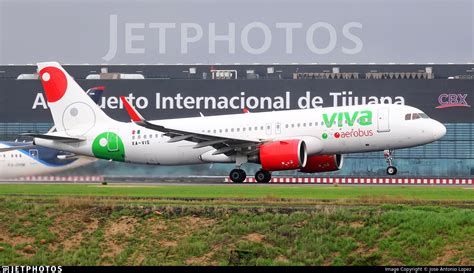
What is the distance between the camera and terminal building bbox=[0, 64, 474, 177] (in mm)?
89125

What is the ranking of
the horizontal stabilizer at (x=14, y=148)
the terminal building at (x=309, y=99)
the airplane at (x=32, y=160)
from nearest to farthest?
the airplane at (x=32, y=160) < the horizontal stabilizer at (x=14, y=148) < the terminal building at (x=309, y=99)

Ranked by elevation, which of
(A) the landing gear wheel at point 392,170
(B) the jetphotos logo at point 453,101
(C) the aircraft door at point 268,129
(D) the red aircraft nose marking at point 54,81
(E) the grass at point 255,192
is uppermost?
(B) the jetphotos logo at point 453,101

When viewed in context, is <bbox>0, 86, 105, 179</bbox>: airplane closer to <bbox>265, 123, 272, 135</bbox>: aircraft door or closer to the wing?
the wing

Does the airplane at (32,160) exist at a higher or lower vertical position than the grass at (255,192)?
higher

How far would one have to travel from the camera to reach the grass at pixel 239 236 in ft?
106

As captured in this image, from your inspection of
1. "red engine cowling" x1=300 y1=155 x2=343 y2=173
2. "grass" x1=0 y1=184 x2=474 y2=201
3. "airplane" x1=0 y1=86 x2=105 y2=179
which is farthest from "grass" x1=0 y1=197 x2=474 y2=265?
"airplane" x1=0 y1=86 x2=105 y2=179

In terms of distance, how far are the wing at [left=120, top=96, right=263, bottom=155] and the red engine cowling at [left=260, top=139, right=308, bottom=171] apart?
114cm

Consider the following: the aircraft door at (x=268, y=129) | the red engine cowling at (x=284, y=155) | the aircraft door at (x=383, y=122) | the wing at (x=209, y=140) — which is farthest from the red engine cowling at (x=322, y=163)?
the aircraft door at (x=383, y=122)

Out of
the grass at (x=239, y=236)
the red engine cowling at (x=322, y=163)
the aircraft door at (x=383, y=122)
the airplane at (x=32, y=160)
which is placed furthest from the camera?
the airplane at (x=32, y=160)

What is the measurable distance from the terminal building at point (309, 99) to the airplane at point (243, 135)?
87.4 ft

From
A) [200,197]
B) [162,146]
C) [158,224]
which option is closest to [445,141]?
[162,146]

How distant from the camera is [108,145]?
192 feet

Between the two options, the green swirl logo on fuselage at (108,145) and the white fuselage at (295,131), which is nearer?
the white fuselage at (295,131)

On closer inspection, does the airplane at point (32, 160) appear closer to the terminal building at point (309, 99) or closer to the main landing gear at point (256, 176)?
the main landing gear at point (256, 176)
